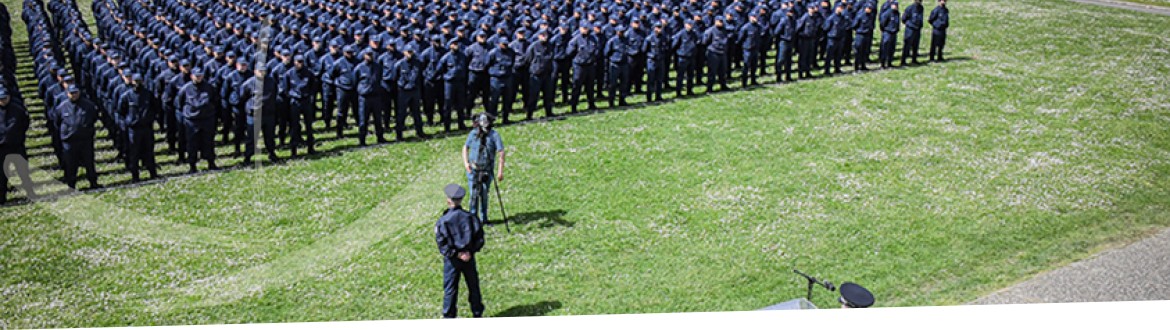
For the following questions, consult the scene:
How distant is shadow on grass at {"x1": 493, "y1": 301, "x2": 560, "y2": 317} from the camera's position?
8766 mm

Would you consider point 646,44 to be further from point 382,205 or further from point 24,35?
point 24,35

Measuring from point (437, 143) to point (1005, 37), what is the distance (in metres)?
11.8

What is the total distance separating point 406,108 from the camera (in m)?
13.9

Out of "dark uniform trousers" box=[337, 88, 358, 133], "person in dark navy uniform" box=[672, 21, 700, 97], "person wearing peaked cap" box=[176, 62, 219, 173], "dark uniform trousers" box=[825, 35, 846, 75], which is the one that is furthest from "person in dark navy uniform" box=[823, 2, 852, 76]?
"person wearing peaked cap" box=[176, 62, 219, 173]

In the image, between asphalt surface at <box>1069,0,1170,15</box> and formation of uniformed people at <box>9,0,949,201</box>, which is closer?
formation of uniformed people at <box>9,0,949,201</box>

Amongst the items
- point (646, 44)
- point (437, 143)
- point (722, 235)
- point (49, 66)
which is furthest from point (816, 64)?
point (49, 66)

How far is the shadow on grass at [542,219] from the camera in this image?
10648 mm

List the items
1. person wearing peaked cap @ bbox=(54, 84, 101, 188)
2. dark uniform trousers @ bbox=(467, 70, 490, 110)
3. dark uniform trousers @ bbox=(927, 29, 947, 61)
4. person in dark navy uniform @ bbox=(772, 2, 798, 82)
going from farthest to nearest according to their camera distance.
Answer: dark uniform trousers @ bbox=(927, 29, 947, 61), person in dark navy uniform @ bbox=(772, 2, 798, 82), dark uniform trousers @ bbox=(467, 70, 490, 110), person wearing peaked cap @ bbox=(54, 84, 101, 188)

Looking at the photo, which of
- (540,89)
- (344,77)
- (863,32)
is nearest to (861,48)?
(863,32)

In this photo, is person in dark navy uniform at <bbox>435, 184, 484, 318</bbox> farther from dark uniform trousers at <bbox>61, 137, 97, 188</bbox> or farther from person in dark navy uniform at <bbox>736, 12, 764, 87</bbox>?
person in dark navy uniform at <bbox>736, 12, 764, 87</bbox>

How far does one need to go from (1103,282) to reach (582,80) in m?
7.92

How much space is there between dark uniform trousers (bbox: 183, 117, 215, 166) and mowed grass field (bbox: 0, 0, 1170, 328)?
1.31 feet

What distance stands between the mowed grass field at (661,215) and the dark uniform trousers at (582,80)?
44 centimetres

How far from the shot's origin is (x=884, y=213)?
426 inches
